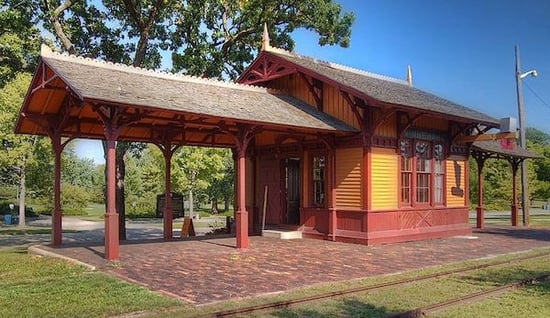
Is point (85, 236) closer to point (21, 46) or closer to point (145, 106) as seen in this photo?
point (21, 46)

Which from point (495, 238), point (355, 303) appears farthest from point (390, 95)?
point (355, 303)

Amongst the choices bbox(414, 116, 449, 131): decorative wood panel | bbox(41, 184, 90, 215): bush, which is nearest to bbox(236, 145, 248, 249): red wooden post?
bbox(414, 116, 449, 131): decorative wood panel

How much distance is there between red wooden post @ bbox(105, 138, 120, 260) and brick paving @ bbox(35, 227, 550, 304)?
284 mm

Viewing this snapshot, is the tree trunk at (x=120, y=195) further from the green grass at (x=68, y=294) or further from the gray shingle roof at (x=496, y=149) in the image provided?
the gray shingle roof at (x=496, y=149)

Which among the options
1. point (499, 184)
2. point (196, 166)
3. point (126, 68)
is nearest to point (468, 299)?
point (126, 68)

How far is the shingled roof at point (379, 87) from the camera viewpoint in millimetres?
14586

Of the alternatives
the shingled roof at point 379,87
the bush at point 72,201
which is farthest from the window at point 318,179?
the bush at point 72,201

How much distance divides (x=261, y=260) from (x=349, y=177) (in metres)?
4.97

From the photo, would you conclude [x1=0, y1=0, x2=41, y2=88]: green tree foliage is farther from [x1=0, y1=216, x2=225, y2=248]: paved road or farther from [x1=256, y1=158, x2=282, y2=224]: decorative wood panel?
[x1=256, y1=158, x2=282, y2=224]: decorative wood panel

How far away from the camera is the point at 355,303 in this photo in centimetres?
725

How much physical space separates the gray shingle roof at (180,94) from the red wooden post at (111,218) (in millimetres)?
1123

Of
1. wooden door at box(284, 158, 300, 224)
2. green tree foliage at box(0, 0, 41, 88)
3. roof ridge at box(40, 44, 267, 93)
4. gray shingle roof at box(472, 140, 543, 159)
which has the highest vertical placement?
green tree foliage at box(0, 0, 41, 88)

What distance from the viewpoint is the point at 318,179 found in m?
16.3

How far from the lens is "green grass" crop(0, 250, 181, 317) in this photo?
6.57m
